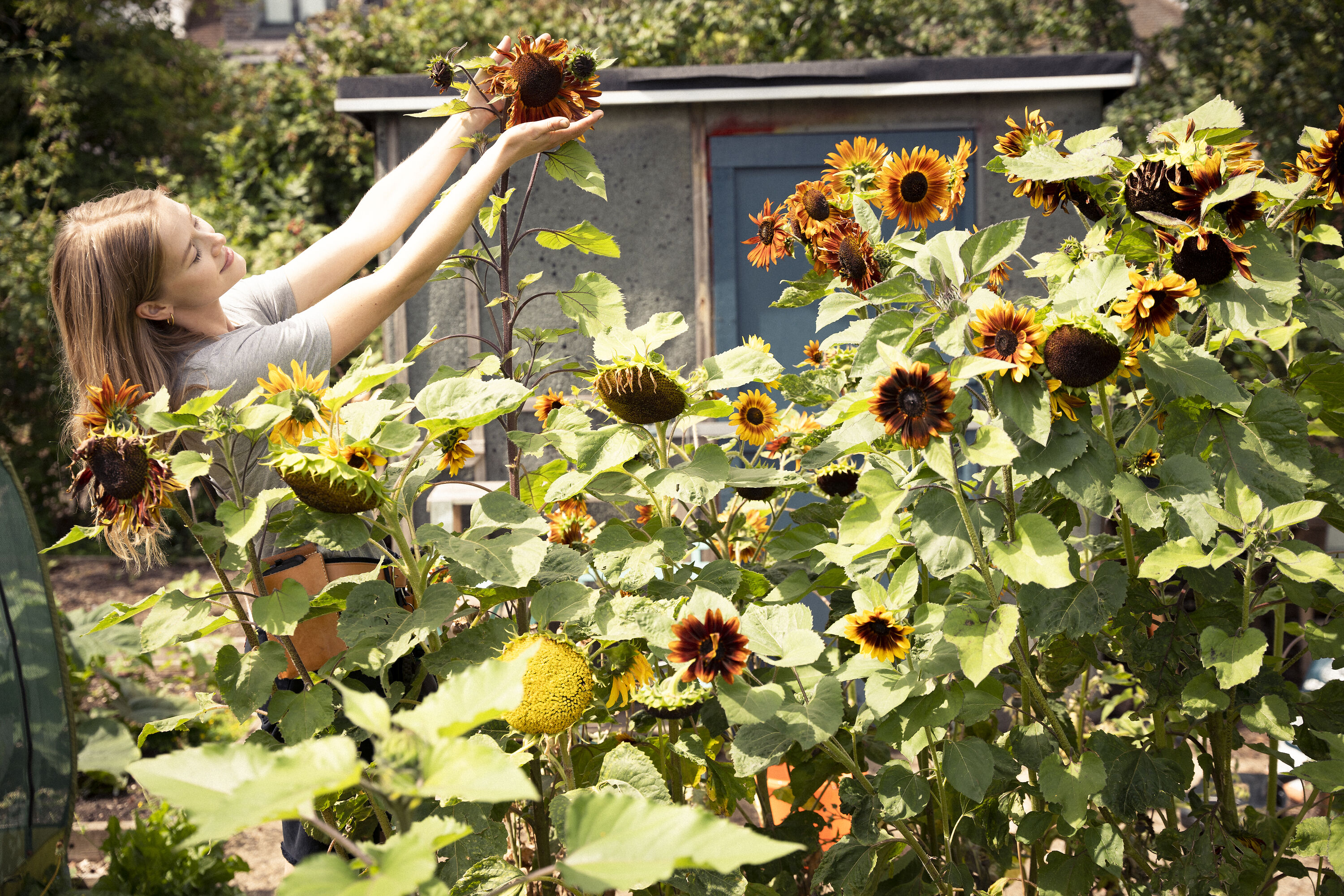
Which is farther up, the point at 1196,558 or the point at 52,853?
the point at 1196,558

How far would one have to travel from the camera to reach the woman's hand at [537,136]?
151 cm

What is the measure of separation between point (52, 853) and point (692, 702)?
1498mm

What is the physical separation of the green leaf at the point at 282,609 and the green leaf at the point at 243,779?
0.38m

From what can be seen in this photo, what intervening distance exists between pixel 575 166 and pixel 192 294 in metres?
0.76

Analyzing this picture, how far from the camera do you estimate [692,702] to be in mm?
1236

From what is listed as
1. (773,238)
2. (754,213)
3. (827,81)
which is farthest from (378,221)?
(827,81)

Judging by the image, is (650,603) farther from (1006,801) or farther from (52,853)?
(52,853)

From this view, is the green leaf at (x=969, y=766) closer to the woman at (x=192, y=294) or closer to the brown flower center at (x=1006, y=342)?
the brown flower center at (x=1006, y=342)

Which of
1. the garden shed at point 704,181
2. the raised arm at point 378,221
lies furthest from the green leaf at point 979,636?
the garden shed at point 704,181

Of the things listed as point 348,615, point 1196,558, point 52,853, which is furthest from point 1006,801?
point 52,853

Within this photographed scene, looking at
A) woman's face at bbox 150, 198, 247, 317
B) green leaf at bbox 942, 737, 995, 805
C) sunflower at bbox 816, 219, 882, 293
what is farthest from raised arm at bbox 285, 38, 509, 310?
green leaf at bbox 942, 737, 995, 805

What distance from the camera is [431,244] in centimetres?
165

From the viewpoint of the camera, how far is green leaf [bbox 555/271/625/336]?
1547 millimetres

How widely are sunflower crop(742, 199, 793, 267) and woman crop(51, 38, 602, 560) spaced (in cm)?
37
